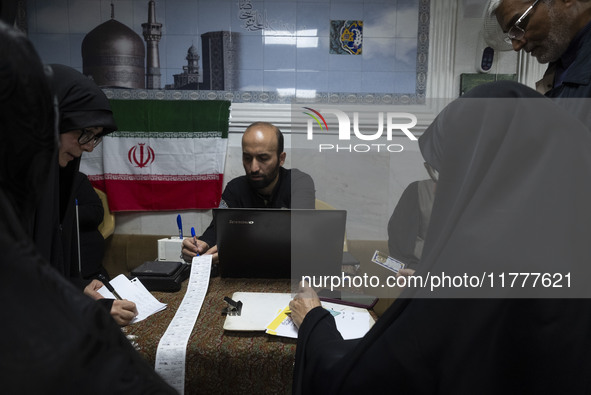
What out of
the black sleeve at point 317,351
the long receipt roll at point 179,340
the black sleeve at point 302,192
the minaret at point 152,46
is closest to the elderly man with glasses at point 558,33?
the black sleeve at point 317,351

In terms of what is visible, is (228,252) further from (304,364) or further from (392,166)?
(392,166)

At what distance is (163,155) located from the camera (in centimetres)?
327

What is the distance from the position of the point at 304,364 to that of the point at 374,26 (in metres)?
2.78

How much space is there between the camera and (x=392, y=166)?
A: 3420 mm

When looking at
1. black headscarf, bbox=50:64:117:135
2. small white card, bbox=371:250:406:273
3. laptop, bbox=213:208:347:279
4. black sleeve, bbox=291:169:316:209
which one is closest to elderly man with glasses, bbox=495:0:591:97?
small white card, bbox=371:250:406:273

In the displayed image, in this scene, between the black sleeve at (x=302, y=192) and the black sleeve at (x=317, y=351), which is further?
the black sleeve at (x=302, y=192)

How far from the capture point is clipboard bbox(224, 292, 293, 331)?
1.35m

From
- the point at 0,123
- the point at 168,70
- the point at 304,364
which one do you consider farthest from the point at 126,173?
the point at 0,123

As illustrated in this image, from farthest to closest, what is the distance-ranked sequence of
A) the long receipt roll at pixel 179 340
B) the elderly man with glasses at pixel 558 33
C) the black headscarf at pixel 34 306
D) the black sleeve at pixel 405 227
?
the black sleeve at pixel 405 227
the elderly man with glasses at pixel 558 33
the long receipt roll at pixel 179 340
the black headscarf at pixel 34 306

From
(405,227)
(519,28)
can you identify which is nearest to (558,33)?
(519,28)

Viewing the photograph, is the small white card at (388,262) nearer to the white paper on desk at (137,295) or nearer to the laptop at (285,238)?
the laptop at (285,238)

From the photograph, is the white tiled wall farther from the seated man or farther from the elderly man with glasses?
the elderly man with glasses

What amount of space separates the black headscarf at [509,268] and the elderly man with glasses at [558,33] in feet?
3.32

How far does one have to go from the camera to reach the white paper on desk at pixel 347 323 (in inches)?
52.0
